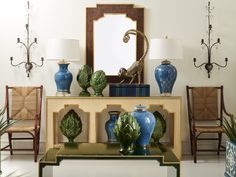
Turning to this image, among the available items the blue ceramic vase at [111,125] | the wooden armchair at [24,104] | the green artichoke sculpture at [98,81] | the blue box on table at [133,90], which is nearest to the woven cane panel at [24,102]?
the wooden armchair at [24,104]

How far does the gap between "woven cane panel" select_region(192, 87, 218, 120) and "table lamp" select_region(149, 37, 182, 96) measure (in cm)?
47

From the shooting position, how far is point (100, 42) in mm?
5734

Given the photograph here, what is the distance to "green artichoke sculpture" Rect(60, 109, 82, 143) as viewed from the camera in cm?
543

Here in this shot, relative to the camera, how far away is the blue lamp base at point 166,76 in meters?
5.41

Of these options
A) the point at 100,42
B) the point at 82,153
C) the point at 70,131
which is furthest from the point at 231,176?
the point at 100,42

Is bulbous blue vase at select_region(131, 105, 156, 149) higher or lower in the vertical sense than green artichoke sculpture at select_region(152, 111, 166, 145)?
higher

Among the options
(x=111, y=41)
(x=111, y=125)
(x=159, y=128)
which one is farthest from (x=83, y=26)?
(x=159, y=128)

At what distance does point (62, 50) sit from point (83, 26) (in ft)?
2.19

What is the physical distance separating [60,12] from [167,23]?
1.60 meters

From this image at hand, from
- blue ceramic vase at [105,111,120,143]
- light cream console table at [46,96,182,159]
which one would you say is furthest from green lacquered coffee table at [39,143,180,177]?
blue ceramic vase at [105,111,120,143]

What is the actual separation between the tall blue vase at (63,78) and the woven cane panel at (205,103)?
1.82 meters

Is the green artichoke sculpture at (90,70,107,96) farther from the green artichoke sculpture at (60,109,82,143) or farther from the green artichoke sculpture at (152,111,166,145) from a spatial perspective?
the green artichoke sculpture at (152,111,166,145)

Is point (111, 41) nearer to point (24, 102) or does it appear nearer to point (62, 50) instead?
point (62, 50)

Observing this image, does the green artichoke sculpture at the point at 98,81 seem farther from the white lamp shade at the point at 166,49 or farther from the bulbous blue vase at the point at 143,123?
the bulbous blue vase at the point at 143,123
